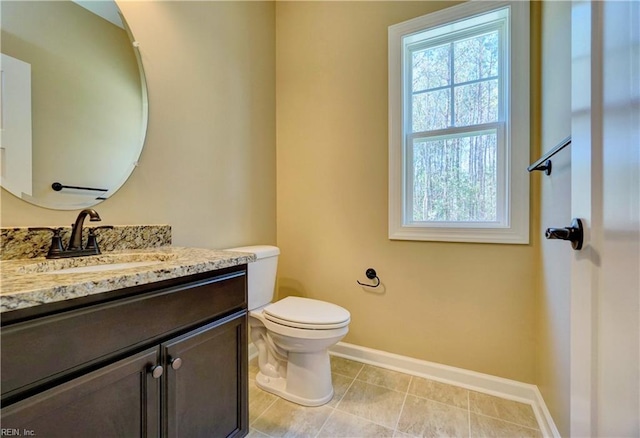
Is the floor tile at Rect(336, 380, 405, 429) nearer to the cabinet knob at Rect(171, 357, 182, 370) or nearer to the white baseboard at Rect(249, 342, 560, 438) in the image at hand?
the white baseboard at Rect(249, 342, 560, 438)

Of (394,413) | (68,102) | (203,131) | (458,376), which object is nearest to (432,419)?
(394,413)

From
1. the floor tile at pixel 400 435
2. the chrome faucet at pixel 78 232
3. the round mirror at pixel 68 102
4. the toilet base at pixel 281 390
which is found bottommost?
the floor tile at pixel 400 435

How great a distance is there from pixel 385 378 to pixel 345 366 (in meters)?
0.28

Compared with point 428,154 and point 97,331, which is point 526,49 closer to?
point 428,154

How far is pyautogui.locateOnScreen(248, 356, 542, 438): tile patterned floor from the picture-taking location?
132 centimetres

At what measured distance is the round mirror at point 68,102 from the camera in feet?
3.24

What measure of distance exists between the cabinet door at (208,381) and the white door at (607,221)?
3.37 ft

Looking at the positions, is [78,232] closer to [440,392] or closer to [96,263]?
[96,263]

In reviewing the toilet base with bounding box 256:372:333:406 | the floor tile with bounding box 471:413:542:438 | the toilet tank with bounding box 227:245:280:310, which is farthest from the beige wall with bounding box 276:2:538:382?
the toilet base with bounding box 256:372:333:406

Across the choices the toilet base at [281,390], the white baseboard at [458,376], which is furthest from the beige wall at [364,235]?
the toilet base at [281,390]

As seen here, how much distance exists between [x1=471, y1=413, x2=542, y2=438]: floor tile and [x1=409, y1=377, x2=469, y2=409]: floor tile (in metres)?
0.12

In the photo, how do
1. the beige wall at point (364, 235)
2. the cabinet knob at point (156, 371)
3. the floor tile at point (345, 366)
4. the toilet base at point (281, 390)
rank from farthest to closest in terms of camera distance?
the floor tile at point (345, 366) < the beige wall at point (364, 235) < the toilet base at point (281, 390) < the cabinet knob at point (156, 371)

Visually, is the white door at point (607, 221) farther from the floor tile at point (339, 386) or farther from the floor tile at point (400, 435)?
the floor tile at point (339, 386)

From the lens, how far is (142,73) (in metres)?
1.36
